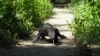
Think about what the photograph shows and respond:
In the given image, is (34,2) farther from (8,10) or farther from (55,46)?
(55,46)

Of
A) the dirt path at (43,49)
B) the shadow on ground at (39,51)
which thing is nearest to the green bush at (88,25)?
the dirt path at (43,49)

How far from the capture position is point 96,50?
9.86 m

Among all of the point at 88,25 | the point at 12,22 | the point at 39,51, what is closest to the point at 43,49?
the point at 39,51

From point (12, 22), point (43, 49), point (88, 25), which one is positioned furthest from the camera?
point (12, 22)

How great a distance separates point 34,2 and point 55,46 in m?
5.94

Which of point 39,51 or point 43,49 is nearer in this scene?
point 39,51

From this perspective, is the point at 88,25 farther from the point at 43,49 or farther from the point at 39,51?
the point at 39,51

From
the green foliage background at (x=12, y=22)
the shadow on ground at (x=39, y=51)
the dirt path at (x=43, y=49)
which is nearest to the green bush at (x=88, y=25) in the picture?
the dirt path at (x=43, y=49)

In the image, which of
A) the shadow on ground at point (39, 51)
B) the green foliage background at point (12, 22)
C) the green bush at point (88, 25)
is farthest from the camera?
the green foliage background at point (12, 22)

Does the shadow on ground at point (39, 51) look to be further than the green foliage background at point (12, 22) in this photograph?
No

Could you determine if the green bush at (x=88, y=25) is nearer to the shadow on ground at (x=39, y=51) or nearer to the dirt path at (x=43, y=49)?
the dirt path at (x=43, y=49)

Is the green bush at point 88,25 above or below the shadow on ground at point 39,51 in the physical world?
above

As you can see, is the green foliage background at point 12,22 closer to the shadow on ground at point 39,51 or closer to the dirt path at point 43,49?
the dirt path at point 43,49

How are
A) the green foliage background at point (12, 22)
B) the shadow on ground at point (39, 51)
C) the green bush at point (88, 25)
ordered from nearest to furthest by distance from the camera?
the shadow on ground at point (39, 51) → the green bush at point (88, 25) → the green foliage background at point (12, 22)
